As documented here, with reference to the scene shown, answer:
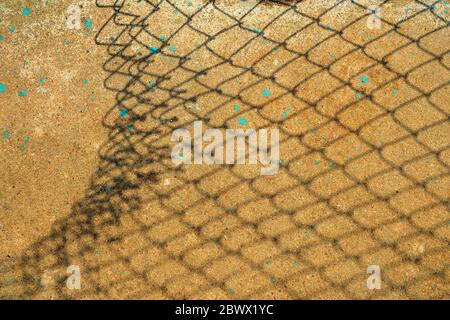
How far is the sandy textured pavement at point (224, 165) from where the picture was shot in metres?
2.52

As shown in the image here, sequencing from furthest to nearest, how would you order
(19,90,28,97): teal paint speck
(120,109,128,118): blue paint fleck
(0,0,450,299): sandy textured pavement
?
(19,90,28,97): teal paint speck
(120,109,128,118): blue paint fleck
(0,0,450,299): sandy textured pavement

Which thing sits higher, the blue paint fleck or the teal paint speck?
the teal paint speck

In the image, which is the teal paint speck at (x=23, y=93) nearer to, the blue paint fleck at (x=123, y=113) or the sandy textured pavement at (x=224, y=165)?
the sandy textured pavement at (x=224, y=165)

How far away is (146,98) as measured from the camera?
2996 mm

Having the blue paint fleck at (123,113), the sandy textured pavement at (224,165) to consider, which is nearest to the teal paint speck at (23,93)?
the sandy textured pavement at (224,165)

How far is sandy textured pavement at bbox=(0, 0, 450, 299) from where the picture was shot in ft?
8.27

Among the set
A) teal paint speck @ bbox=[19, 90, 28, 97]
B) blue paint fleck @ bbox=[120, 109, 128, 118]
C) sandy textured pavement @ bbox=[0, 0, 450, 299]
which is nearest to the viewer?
sandy textured pavement @ bbox=[0, 0, 450, 299]

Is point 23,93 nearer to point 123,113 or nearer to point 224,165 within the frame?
point 123,113

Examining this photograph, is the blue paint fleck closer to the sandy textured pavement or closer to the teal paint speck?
the sandy textured pavement

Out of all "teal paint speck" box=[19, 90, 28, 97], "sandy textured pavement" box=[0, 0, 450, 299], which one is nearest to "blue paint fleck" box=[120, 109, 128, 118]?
"sandy textured pavement" box=[0, 0, 450, 299]

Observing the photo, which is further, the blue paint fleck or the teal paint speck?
the teal paint speck

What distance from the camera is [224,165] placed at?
2.78 meters

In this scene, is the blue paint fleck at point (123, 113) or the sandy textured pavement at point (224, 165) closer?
the sandy textured pavement at point (224, 165)

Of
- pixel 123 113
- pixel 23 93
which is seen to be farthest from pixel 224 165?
pixel 23 93
